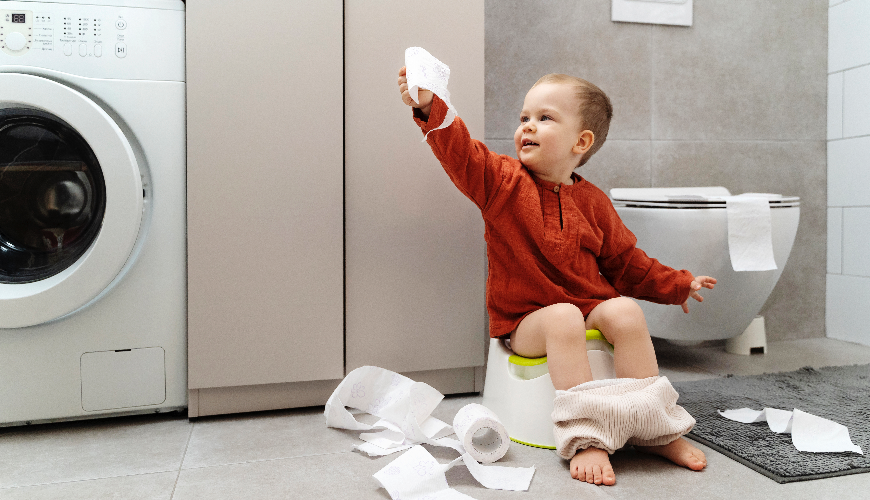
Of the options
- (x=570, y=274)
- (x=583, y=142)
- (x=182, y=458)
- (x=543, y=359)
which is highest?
(x=583, y=142)

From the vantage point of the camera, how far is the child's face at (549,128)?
3.73 feet

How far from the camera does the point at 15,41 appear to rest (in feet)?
3.66

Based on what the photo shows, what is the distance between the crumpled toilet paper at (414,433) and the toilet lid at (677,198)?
2.34 ft

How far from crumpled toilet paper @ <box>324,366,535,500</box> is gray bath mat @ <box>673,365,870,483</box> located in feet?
1.19

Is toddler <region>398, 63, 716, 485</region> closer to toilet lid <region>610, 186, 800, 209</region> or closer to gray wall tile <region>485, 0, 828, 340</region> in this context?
toilet lid <region>610, 186, 800, 209</region>

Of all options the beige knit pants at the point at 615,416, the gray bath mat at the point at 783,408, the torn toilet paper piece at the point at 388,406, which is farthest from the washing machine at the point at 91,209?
the gray bath mat at the point at 783,408

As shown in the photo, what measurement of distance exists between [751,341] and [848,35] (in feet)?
3.20

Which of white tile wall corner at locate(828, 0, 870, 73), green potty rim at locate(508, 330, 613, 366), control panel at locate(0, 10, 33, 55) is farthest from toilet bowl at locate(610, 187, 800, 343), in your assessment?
control panel at locate(0, 10, 33, 55)

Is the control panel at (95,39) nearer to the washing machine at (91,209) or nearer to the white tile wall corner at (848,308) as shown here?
the washing machine at (91,209)

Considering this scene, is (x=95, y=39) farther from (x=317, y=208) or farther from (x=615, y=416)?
(x=615, y=416)

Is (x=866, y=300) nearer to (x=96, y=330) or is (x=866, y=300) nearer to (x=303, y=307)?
(x=303, y=307)

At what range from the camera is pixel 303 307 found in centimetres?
123

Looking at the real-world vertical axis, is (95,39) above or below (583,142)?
above

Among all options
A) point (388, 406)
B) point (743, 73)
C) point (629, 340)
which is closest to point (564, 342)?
point (629, 340)
